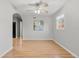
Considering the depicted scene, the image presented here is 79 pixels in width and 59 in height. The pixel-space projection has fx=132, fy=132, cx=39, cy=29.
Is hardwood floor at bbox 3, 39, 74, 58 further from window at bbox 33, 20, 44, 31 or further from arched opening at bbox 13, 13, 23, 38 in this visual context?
arched opening at bbox 13, 13, 23, 38

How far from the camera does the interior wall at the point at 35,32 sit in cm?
1273

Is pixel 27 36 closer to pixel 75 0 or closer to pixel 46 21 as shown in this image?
pixel 46 21

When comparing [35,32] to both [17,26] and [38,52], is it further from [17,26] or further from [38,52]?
[17,26]

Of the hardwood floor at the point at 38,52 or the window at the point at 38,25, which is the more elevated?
the window at the point at 38,25

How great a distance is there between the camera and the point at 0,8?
4.97 metres

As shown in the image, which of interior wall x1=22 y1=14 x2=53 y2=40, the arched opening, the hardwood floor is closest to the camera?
the hardwood floor

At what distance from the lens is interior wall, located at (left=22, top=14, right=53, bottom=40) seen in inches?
501

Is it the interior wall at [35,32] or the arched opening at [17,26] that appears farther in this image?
the arched opening at [17,26]

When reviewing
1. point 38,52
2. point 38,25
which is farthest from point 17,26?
point 38,52

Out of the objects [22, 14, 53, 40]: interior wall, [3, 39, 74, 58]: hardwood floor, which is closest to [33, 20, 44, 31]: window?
[22, 14, 53, 40]: interior wall

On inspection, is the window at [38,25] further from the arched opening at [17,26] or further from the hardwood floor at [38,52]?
the hardwood floor at [38,52]

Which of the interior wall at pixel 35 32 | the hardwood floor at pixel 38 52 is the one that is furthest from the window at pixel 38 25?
the hardwood floor at pixel 38 52

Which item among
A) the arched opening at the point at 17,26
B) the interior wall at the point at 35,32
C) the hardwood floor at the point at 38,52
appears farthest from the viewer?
the arched opening at the point at 17,26

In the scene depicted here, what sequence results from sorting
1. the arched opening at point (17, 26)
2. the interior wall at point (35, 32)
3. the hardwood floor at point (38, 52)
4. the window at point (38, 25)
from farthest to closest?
the arched opening at point (17, 26) → the window at point (38, 25) → the interior wall at point (35, 32) → the hardwood floor at point (38, 52)
